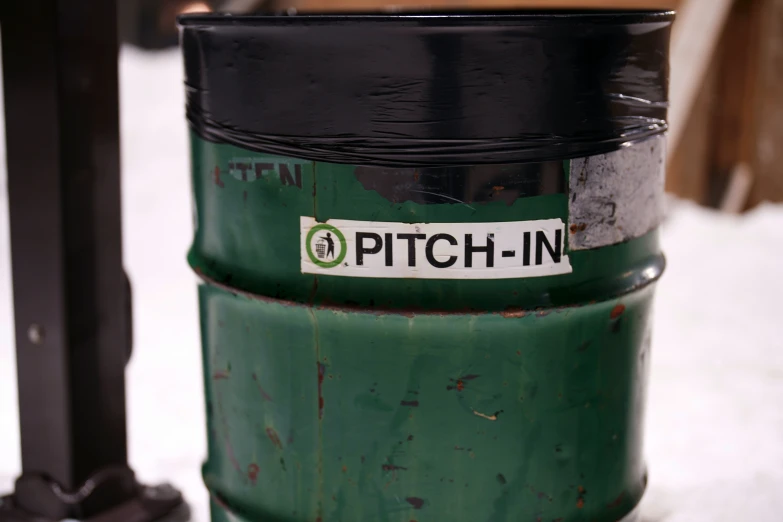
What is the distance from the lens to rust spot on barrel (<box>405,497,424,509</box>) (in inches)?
55.9

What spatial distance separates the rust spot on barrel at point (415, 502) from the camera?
1.42m

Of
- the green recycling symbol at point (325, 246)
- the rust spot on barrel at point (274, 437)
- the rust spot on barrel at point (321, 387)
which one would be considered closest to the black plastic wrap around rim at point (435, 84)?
the green recycling symbol at point (325, 246)

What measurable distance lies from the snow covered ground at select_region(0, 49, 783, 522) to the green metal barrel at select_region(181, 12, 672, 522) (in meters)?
0.82

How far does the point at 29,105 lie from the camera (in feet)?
5.87

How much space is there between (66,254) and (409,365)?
844 millimetres

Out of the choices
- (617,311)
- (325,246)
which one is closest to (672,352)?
(617,311)

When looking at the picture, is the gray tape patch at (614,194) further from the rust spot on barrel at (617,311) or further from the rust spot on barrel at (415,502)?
the rust spot on barrel at (415,502)

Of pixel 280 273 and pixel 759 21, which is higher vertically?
pixel 759 21

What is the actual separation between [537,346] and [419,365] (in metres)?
0.19

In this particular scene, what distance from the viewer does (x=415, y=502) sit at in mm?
1421

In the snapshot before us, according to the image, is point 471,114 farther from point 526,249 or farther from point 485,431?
point 485,431

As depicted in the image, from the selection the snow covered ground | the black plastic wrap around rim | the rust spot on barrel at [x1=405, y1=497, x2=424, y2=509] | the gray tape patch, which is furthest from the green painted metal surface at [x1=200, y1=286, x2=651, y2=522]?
the snow covered ground

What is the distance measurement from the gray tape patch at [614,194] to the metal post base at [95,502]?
1199 mm

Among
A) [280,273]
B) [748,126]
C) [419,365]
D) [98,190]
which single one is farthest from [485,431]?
[748,126]
